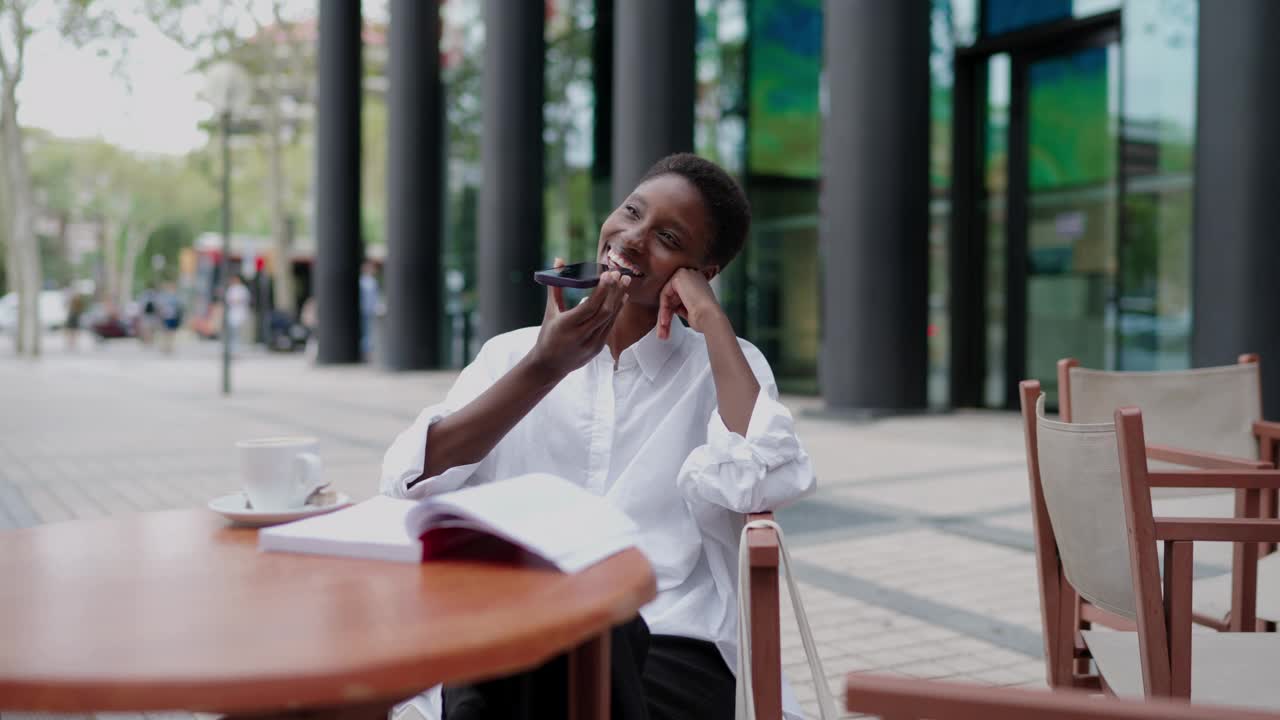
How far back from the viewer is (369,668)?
1042mm

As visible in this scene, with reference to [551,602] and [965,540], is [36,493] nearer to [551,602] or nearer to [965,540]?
[965,540]

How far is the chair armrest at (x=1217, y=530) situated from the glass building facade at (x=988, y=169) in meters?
7.80

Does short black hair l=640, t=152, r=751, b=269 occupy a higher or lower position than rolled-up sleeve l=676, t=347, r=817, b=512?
higher

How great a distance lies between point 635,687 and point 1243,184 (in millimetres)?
7141

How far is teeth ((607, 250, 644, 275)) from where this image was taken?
7.06ft

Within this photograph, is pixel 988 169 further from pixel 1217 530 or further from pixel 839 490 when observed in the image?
pixel 1217 530

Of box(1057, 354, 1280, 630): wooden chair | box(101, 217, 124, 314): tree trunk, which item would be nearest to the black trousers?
box(1057, 354, 1280, 630): wooden chair

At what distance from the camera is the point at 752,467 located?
1.93 m

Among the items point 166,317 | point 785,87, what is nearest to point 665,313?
point 785,87

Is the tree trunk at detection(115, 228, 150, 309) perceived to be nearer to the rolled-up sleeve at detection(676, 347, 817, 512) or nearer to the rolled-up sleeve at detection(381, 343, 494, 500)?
the rolled-up sleeve at detection(381, 343, 494, 500)

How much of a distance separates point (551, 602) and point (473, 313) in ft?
57.4

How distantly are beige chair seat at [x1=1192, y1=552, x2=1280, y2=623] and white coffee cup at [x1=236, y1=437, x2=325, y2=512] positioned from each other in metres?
2.10

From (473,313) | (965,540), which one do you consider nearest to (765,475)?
(965,540)

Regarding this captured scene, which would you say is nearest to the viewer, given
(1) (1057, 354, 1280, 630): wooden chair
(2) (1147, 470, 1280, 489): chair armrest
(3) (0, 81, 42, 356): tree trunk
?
(2) (1147, 470, 1280, 489): chair armrest
